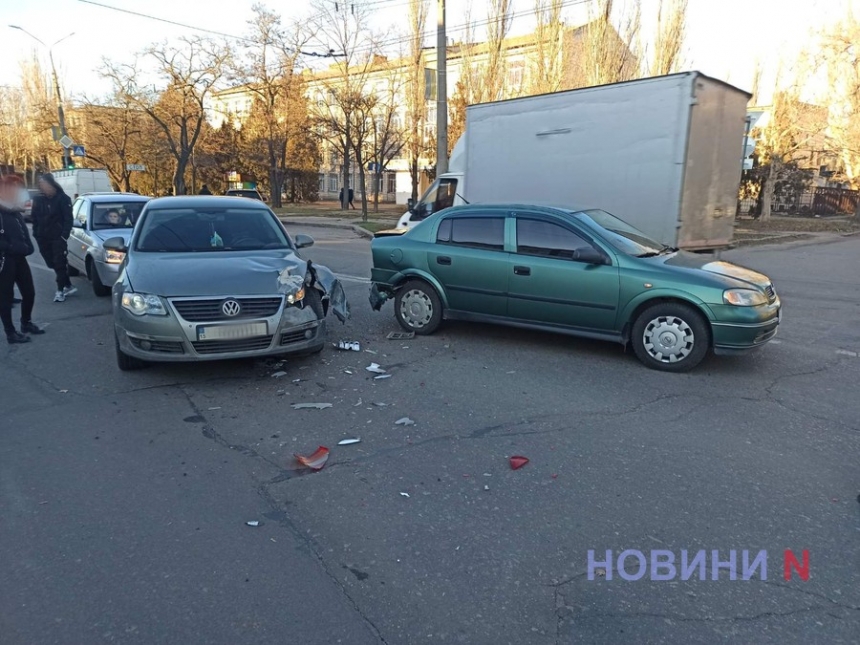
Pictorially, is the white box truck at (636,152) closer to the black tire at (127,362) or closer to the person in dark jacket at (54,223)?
the black tire at (127,362)

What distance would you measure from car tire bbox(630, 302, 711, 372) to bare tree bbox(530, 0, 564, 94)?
25.7m

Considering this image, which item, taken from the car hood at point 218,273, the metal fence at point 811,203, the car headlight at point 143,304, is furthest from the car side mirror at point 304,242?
the metal fence at point 811,203

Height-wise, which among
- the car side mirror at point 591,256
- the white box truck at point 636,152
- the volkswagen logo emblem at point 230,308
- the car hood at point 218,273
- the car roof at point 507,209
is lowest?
the volkswagen logo emblem at point 230,308

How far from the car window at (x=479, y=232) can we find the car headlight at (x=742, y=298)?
7.63ft

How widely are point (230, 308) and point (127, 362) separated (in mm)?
1349

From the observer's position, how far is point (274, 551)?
307 cm

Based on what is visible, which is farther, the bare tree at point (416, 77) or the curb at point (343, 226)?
the bare tree at point (416, 77)

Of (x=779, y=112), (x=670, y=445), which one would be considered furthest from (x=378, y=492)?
(x=779, y=112)

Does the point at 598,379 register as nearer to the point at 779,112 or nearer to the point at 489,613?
the point at 489,613

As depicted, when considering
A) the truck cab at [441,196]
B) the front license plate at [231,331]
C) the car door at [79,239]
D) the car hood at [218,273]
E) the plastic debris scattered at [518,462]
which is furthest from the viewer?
the truck cab at [441,196]

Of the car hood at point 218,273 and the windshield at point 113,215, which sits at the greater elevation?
the windshield at point 113,215

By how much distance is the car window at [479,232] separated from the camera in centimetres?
687

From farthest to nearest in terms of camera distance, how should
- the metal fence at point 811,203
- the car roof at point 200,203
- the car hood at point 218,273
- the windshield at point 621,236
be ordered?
the metal fence at point 811,203 → the car roof at point 200,203 → the windshield at point 621,236 → the car hood at point 218,273

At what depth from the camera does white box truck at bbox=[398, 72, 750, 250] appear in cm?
930
